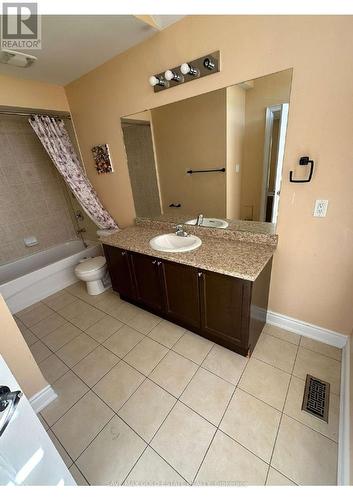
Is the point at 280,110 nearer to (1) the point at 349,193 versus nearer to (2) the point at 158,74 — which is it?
(1) the point at 349,193

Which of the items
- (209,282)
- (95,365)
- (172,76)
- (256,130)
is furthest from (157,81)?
(95,365)

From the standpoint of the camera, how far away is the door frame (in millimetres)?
1373

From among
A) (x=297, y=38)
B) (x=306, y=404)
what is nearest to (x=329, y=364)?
(x=306, y=404)

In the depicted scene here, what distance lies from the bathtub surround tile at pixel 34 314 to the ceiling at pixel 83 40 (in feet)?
7.82

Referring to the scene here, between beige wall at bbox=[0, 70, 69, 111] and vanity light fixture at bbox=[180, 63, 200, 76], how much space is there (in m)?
1.76

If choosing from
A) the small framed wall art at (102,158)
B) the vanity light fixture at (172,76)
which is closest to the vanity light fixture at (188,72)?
the vanity light fixture at (172,76)

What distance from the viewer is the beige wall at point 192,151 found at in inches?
65.2

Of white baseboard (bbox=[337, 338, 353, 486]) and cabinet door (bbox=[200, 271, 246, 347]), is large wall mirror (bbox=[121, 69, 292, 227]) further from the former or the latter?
white baseboard (bbox=[337, 338, 353, 486])

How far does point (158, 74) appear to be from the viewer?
67.4 inches

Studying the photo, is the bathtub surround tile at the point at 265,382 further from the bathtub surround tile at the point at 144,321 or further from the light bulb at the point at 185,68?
the light bulb at the point at 185,68

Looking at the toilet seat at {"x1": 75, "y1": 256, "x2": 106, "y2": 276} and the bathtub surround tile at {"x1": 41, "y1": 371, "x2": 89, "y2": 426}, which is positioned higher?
the toilet seat at {"x1": 75, "y1": 256, "x2": 106, "y2": 276}

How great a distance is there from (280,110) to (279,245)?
930 mm

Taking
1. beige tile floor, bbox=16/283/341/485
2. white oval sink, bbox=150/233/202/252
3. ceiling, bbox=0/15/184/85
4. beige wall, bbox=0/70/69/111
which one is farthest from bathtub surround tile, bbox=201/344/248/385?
beige wall, bbox=0/70/69/111

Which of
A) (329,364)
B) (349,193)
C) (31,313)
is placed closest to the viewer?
(349,193)
